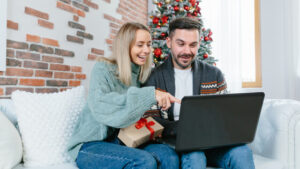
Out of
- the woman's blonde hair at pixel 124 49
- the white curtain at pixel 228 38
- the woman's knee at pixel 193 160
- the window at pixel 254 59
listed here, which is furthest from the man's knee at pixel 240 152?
the window at pixel 254 59

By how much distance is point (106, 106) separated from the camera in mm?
1133

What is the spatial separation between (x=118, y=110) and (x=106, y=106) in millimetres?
63

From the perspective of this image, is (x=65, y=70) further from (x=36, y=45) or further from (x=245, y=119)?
(x=245, y=119)

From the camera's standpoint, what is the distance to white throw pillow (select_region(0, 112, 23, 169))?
3.60 feet

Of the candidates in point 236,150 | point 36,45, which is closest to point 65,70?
point 36,45

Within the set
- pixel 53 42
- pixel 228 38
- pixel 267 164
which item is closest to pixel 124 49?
pixel 53 42

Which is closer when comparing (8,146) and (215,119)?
(215,119)

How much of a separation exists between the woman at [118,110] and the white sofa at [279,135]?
1.26 feet

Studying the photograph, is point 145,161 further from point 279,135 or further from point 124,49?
point 279,135

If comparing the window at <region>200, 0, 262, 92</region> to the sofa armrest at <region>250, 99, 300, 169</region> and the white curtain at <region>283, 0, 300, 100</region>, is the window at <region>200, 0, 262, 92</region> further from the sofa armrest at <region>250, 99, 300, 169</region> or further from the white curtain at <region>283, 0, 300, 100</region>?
the sofa armrest at <region>250, 99, 300, 169</region>

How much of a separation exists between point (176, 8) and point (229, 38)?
1221 mm

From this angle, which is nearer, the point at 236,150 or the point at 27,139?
the point at 236,150

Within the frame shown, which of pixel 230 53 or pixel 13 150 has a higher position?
pixel 230 53

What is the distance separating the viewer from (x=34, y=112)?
1292mm
